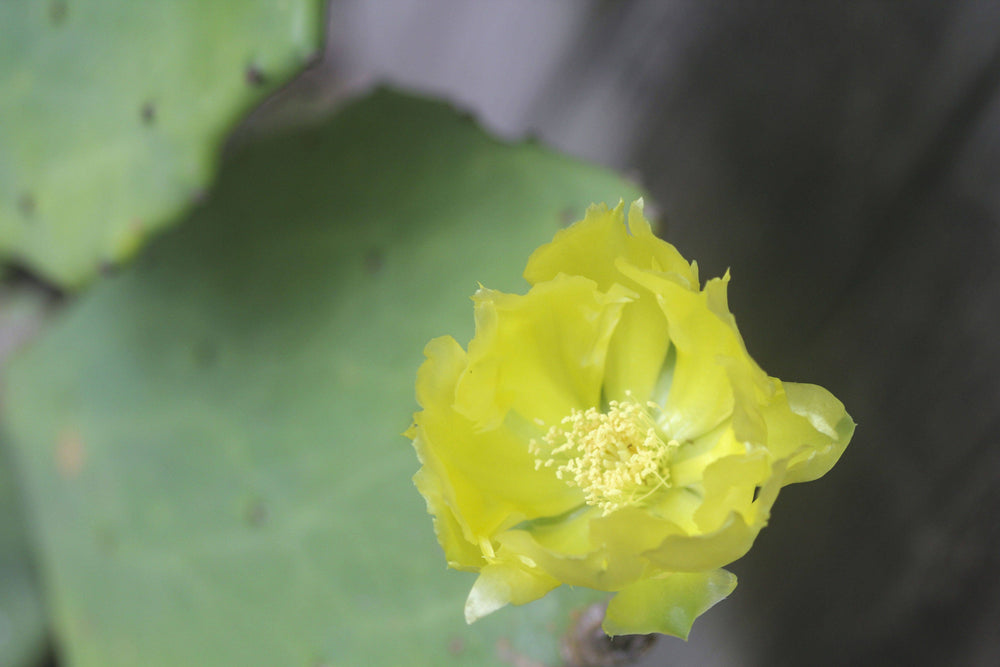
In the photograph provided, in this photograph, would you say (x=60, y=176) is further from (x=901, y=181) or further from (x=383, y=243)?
(x=901, y=181)

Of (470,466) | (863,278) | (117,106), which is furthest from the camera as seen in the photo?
(117,106)

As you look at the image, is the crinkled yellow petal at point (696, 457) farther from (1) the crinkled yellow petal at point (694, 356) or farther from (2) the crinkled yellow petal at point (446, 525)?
(2) the crinkled yellow petal at point (446, 525)

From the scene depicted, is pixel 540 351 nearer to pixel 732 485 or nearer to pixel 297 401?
pixel 732 485

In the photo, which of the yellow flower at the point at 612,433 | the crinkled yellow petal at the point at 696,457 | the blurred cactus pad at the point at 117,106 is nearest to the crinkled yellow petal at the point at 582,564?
the yellow flower at the point at 612,433

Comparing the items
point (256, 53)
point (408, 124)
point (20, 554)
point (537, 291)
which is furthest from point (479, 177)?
point (20, 554)

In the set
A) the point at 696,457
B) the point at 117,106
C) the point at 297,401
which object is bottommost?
the point at 297,401

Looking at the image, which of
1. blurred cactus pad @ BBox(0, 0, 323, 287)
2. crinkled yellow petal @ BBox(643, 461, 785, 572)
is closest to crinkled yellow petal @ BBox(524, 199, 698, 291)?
crinkled yellow petal @ BBox(643, 461, 785, 572)

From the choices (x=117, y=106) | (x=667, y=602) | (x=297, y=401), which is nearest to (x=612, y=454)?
(x=667, y=602)

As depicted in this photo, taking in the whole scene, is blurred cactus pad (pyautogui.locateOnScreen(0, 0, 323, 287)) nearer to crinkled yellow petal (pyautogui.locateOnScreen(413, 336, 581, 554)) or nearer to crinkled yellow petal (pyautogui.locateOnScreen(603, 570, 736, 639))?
crinkled yellow petal (pyautogui.locateOnScreen(413, 336, 581, 554))
